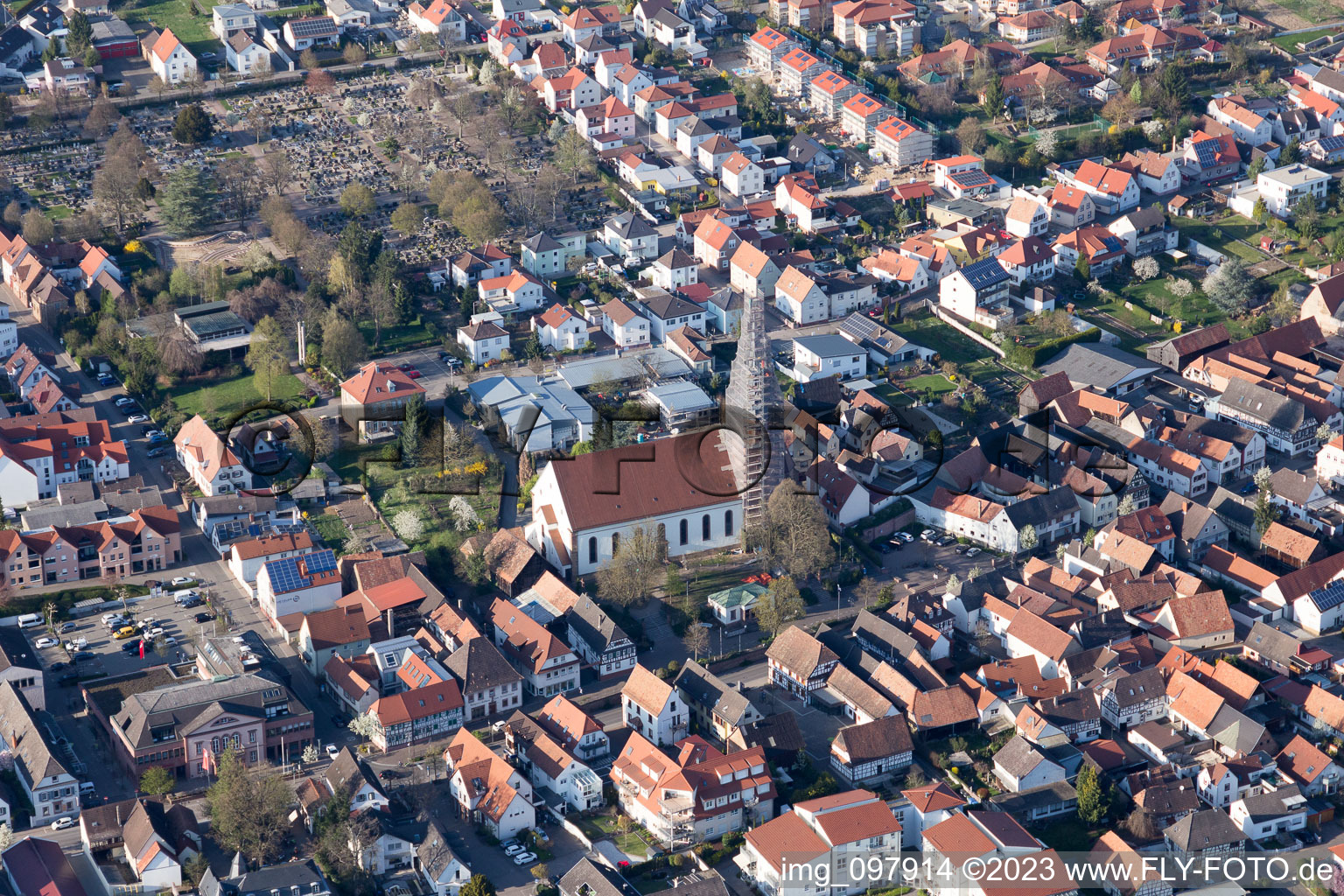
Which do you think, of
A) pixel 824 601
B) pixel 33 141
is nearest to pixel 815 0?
pixel 33 141

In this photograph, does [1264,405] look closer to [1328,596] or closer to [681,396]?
[1328,596]

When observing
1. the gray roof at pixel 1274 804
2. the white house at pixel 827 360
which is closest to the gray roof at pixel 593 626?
the white house at pixel 827 360

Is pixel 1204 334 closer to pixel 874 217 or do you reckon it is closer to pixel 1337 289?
pixel 1337 289

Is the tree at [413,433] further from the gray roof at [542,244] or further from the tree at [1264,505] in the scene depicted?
the tree at [1264,505]

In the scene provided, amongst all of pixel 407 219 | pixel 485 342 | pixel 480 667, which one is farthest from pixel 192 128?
pixel 480 667

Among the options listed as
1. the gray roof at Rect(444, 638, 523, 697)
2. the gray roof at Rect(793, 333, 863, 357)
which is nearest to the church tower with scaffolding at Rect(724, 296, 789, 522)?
the gray roof at Rect(793, 333, 863, 357)

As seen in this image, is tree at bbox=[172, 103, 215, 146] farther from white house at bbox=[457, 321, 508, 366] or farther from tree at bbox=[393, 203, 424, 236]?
white house at bbox=[457, 321, 508, 366]
